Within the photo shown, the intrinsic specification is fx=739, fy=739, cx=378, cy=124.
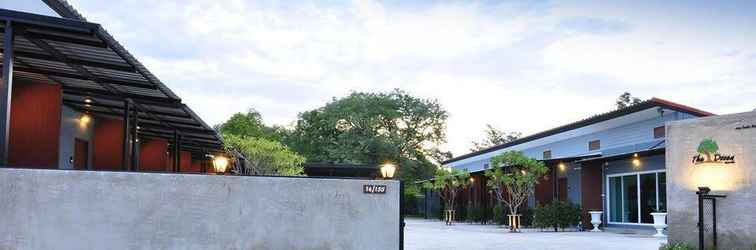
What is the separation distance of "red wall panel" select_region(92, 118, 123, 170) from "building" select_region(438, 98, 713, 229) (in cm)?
1621

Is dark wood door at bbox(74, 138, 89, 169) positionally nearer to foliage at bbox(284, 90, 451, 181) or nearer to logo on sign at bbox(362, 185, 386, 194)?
logo on sign at bbox(362, 185, 386, 194)

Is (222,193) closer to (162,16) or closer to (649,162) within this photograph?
(162,16)

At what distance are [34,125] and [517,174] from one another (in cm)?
2012

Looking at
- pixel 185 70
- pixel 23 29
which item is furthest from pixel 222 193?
pixel 185 70

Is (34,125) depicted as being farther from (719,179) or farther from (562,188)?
(562,188)

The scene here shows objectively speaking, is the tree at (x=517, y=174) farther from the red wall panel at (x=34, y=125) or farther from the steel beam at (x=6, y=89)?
the steel beam at (x=6, y=89)

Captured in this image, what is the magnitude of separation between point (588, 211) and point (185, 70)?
20.7 metres

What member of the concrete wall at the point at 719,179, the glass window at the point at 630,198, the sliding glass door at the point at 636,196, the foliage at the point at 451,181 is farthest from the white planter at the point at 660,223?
the foliage at the point at 451,181

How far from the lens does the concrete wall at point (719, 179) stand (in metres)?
13.7

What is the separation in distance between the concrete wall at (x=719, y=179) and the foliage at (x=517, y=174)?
13.7 metres

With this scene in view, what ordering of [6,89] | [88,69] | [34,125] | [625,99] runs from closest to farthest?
[6,89]
[88,69]
[34,125]
[625,99]

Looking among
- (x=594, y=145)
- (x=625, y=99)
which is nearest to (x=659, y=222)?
(x=594, y=145)

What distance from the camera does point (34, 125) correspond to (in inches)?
506

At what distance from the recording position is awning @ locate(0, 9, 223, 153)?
8.95 meters
